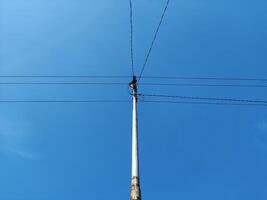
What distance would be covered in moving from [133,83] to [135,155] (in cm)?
397

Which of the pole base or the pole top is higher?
the pole top

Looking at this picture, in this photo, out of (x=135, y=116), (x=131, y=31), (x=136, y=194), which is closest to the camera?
(x=136, y=194)

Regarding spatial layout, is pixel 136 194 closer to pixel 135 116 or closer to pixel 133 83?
pixel 135 116

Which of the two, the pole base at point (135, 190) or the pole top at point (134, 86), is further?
the pole top at point (134, 86)

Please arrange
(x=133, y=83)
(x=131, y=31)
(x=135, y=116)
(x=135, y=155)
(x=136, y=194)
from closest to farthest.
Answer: (x=136, y=194) < (x=135, y=155) < (x=135, y=116) < (x=133, y=83) < (x=131, y=31)

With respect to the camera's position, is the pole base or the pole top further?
the pole top

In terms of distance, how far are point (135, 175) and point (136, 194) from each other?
637mm

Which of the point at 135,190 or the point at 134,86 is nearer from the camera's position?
the point at 135,190

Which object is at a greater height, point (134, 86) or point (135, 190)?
point (134, 86)

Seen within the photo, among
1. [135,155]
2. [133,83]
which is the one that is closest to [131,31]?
[133,83]

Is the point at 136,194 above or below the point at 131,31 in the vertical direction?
below

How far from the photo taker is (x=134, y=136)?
11.4 meters

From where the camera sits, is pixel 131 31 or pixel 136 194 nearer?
pixel 136 194

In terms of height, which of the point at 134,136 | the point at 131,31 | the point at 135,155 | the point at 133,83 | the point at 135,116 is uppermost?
the point at 131,31
